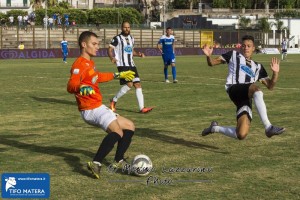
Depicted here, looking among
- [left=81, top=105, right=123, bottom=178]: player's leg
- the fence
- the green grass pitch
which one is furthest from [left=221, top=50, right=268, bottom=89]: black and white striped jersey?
the fence

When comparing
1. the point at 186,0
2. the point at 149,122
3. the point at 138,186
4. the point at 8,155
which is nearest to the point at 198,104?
the point at 149,122

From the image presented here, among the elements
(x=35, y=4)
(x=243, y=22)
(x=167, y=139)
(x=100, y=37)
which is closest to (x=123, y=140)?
(x=167, y=139)

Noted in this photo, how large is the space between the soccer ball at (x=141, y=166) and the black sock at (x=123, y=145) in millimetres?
251

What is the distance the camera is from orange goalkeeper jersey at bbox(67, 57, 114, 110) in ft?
28.1

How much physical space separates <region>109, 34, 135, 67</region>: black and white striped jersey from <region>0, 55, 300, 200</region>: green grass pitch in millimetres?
1196

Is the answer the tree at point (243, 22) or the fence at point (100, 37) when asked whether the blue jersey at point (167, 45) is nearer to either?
the fence at point (100, 37)

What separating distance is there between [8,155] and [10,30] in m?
68.9

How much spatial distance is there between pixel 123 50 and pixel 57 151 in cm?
679

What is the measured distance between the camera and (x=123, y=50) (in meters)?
16.5

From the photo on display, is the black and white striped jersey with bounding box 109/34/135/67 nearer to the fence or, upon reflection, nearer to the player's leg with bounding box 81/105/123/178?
the player's leg with bounding box 81/105/123/178

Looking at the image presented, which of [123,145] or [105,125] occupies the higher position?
[105,125]

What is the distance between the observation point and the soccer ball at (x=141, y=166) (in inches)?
329

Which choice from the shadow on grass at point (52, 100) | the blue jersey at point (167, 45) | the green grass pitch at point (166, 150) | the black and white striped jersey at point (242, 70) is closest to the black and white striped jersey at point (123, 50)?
the green grass pitch at point (166, 150)

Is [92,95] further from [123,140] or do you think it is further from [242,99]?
[242,99]
